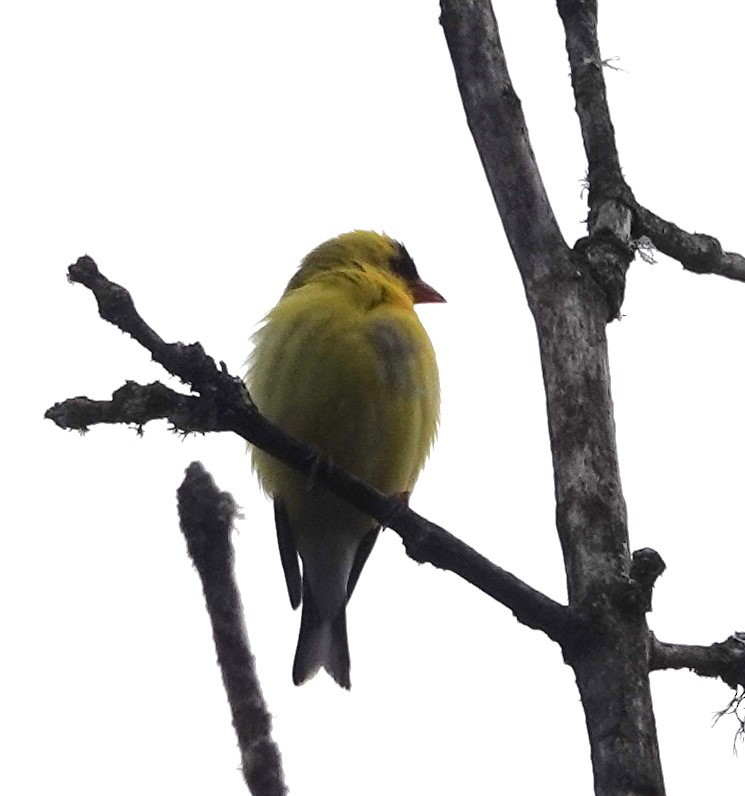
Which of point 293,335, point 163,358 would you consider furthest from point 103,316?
point 293,335

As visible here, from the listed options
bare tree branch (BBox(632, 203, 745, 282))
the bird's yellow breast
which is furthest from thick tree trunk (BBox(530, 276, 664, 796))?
the bird's yellow breast

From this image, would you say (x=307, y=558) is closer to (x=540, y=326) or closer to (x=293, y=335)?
(x=293, y=335)

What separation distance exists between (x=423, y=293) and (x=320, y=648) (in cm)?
167

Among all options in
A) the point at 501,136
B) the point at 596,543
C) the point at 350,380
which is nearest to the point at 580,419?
the point at 596,543

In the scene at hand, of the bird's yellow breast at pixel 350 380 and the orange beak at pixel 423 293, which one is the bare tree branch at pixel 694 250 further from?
the orange beak at pixel 423 293

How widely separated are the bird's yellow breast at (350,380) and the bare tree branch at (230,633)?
2.72 m

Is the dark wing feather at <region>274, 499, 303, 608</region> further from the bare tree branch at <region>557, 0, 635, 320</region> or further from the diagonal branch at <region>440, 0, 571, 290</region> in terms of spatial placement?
the diagonal branch at <region>440, 0, 571, 290</region>

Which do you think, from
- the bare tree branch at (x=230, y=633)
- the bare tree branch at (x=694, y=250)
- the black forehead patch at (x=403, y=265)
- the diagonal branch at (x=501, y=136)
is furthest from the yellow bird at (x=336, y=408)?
the bare tree branch at (x=230, y=633)

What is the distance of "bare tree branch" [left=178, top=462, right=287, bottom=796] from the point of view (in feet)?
5.45

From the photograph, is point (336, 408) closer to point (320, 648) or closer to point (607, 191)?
point (320, 648)

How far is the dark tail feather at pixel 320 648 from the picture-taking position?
4.92 meters

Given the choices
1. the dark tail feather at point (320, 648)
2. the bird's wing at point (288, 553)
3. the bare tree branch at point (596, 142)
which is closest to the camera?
the bare tree branch at point (596, 142)

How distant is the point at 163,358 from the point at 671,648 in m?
1.20

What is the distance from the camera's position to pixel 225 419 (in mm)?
2727
